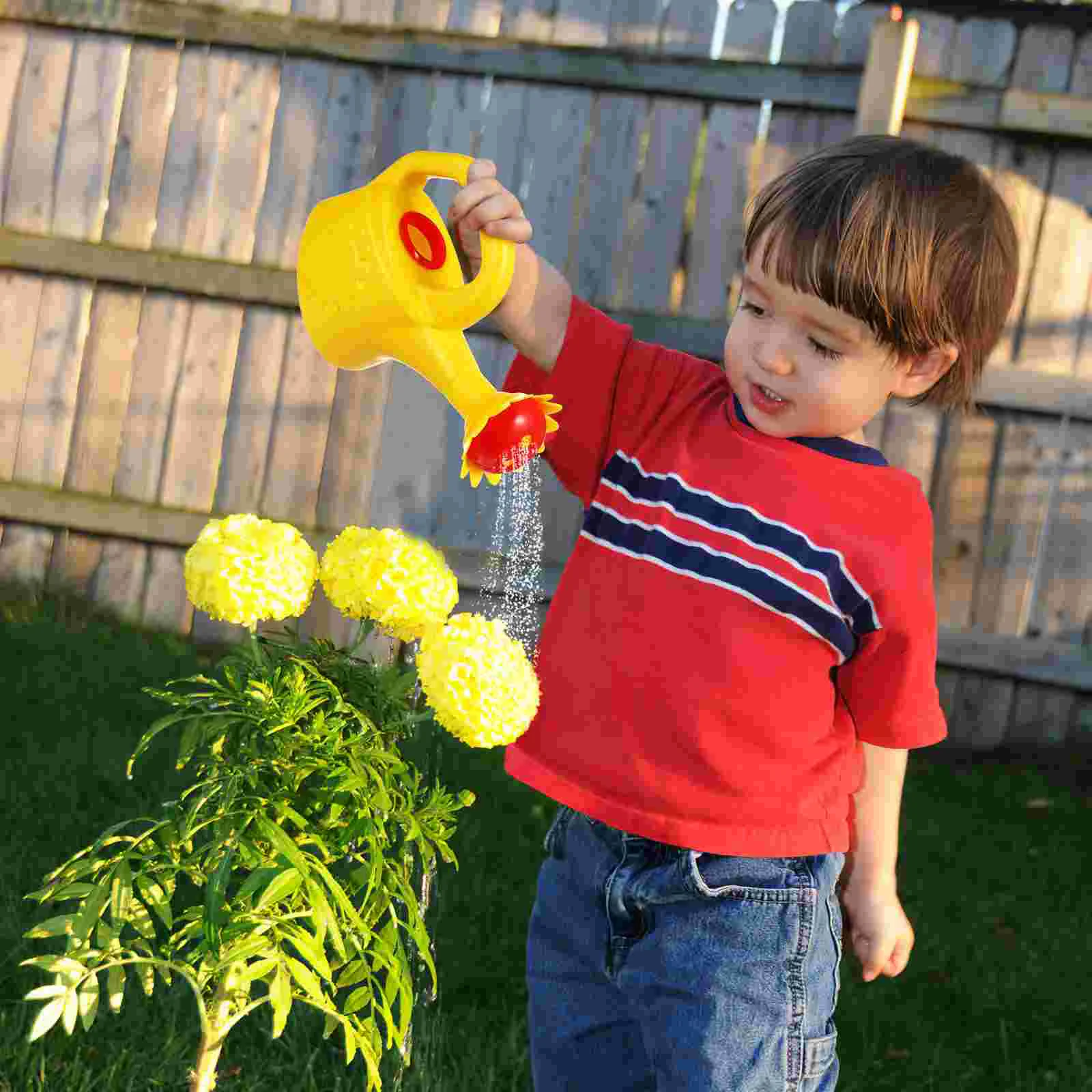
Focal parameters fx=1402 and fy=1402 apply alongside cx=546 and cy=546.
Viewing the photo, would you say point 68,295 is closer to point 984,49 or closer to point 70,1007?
point 984,49

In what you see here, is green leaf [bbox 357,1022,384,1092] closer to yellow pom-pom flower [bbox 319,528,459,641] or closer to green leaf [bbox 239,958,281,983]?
green leaf [bbox 239,958,281,983]

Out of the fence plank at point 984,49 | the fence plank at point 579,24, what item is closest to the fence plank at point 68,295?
the fence plank at point 579,24

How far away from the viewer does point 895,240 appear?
4.86 ft

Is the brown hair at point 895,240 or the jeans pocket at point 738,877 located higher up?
the brown hair at point 895,240

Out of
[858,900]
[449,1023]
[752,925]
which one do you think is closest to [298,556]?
[752,925]

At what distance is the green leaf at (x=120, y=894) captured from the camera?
1.17 m

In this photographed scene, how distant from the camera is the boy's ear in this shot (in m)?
1.57

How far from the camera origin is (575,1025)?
1.62m

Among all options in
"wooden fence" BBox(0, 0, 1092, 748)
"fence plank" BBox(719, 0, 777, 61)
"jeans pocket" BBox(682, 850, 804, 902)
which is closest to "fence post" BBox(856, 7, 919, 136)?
"wooden fence" BBox(0, 0, 1092, 748)

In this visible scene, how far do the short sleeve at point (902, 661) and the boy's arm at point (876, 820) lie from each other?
0.07 metres

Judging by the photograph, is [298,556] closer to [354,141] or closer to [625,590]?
[625,590]

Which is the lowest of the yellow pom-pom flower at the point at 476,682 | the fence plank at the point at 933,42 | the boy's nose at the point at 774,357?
the yellow pom-pom flower at the point at 476,682

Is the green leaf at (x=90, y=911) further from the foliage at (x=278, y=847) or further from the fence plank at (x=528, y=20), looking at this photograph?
the fence plank at (x=528, y=20)

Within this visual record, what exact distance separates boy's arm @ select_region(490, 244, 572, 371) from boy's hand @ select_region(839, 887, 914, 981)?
0.73 meters
